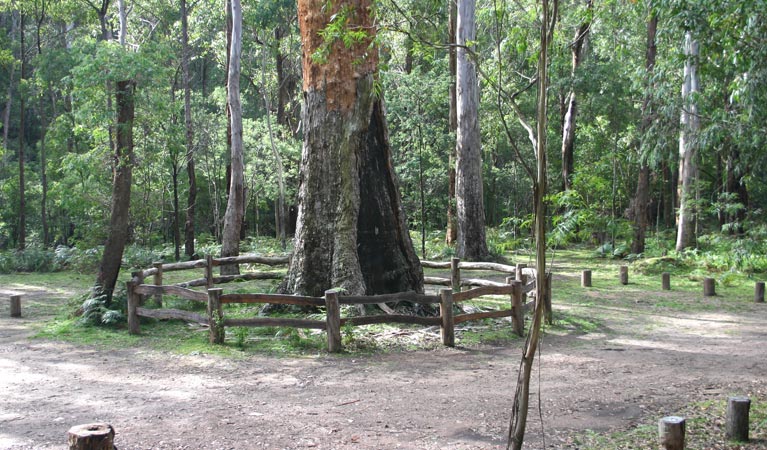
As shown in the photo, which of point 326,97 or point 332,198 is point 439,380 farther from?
point 326,97

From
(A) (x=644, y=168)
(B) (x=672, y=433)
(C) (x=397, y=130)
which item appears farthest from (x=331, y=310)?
(C) (x=397, y=130)

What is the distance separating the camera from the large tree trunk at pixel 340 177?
38.5 ft

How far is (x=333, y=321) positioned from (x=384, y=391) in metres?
1.96

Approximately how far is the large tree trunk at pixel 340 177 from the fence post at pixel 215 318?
2.07 m

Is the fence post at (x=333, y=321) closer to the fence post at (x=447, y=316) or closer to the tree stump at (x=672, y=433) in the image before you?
the fence post at (x=447, y=316)

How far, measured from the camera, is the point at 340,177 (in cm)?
1181

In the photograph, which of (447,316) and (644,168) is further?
(644,168)

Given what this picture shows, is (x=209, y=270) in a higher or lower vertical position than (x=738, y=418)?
higher

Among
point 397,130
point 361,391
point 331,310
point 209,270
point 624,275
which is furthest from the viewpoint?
point 397,130

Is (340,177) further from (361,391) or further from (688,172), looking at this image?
(688,172)

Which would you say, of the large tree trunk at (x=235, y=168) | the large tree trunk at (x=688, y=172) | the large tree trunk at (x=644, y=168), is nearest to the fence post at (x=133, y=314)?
the large tree trunk at (x=235, y=168)

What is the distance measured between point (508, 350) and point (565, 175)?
17361 millimetres

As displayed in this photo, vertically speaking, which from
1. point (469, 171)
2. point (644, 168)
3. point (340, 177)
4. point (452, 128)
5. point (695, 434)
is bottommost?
point (695, 434)

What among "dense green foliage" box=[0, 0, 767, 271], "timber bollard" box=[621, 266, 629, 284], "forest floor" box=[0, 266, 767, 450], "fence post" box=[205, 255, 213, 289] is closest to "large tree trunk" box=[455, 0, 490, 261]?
"dense green foliage" box=[0, 0, 767, 271]
